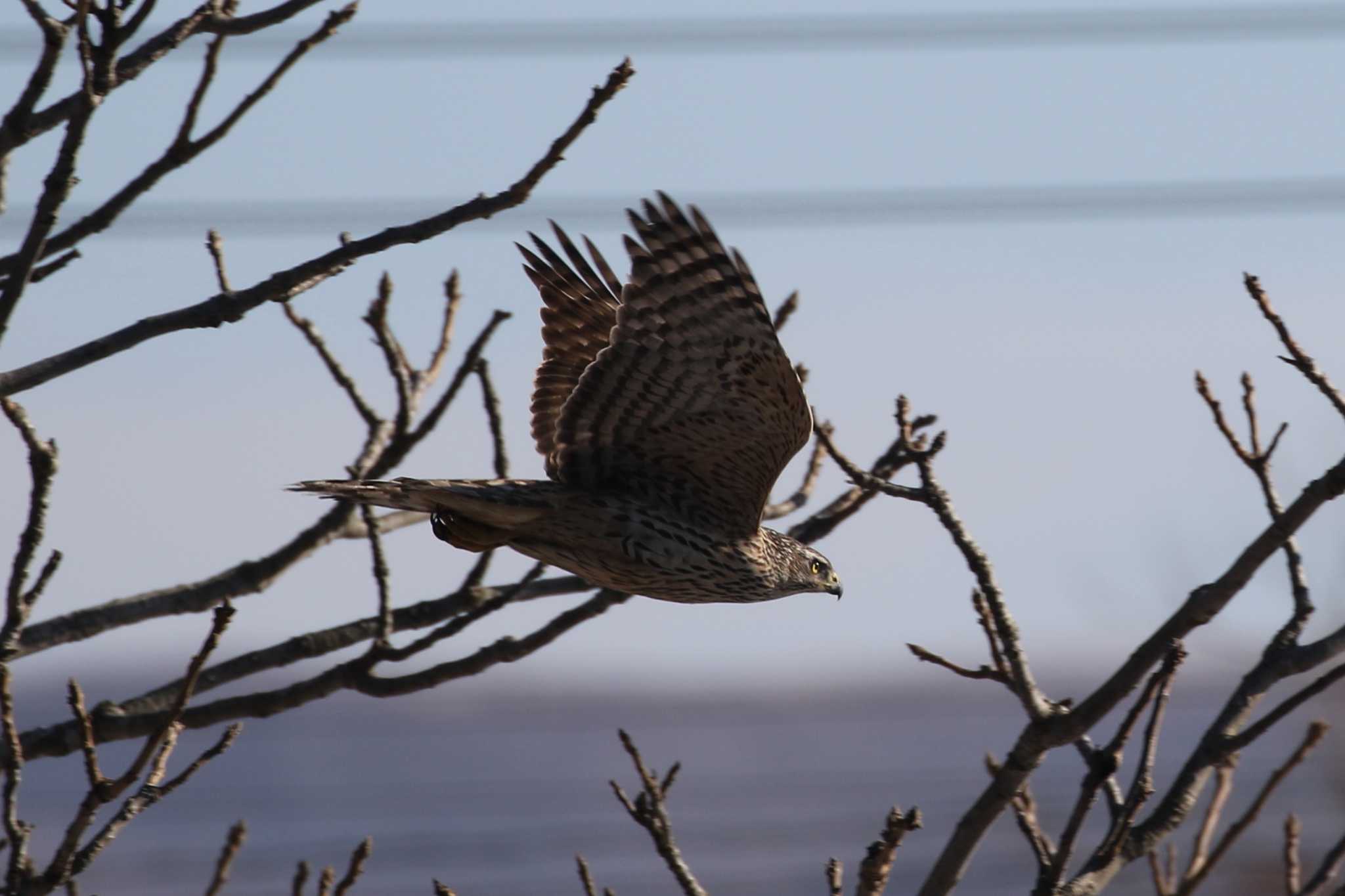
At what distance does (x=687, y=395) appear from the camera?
220 inches

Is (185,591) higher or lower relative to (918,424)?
lower

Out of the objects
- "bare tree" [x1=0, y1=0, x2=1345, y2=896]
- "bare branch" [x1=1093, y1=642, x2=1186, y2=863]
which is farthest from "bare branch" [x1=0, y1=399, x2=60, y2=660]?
"bare branch" [x1=1093, y1=642, x2=1186, y2=863]

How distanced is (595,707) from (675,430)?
18870mm

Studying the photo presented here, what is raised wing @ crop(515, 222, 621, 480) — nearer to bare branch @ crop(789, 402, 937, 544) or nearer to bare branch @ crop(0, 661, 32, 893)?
bare branch @ crop(789, 402, 937, 544)

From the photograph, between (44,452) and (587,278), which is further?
(587,278)

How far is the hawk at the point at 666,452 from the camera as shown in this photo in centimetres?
543

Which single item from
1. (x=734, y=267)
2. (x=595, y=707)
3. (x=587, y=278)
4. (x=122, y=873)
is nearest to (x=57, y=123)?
(x=734, y=267)

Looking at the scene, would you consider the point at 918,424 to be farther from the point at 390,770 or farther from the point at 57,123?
the point at 390,770

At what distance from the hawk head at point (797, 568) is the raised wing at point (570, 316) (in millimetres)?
856

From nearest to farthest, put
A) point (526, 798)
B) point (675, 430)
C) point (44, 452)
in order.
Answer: point (44, 452) < point (675, 430) < point (526, 798)

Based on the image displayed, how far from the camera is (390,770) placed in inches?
738

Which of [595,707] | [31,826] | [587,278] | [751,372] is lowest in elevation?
[31,826]

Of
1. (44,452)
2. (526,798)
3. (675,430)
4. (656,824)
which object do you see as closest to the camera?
(44,452)

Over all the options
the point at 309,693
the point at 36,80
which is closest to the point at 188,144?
the point at 36,80
